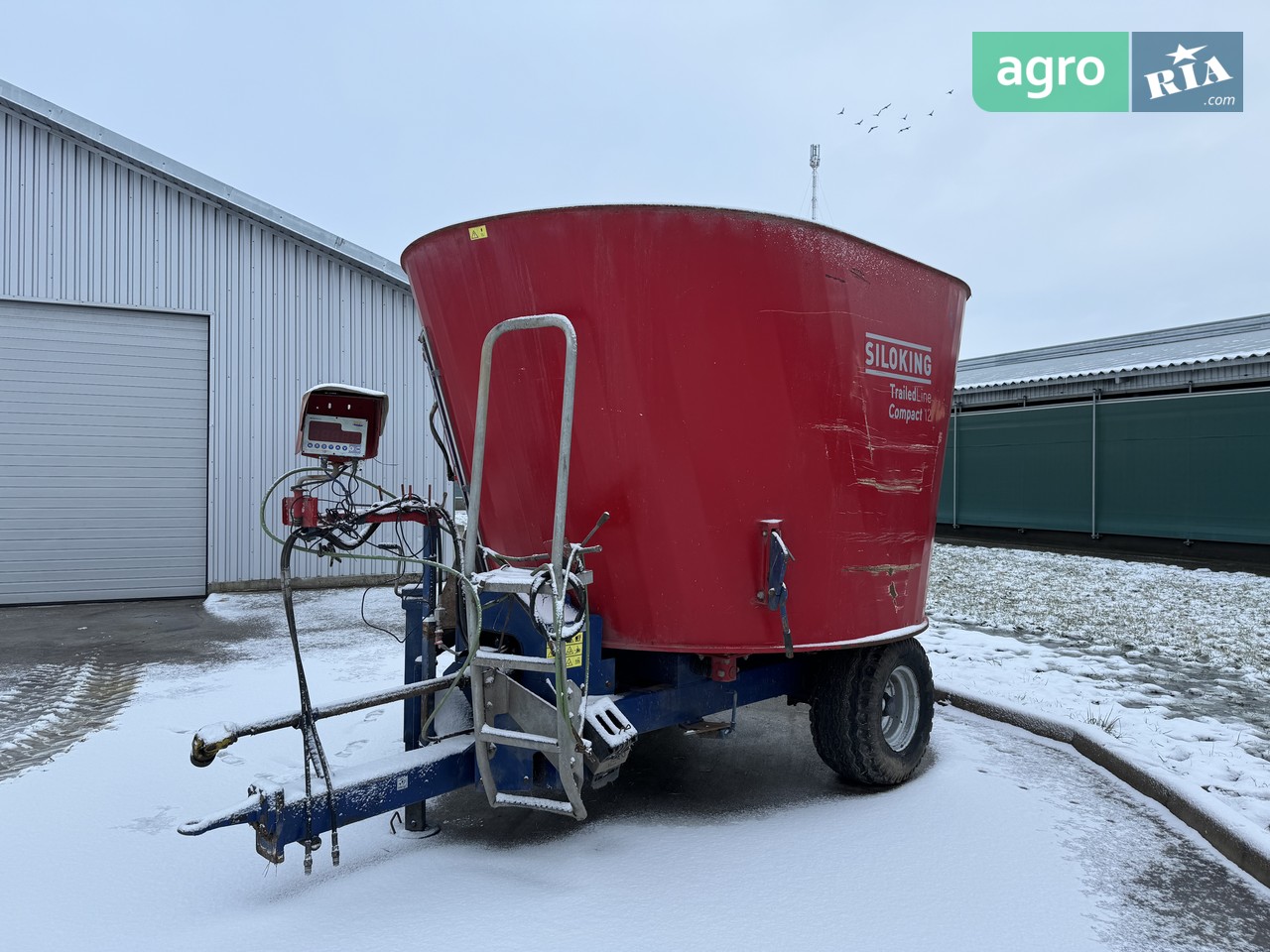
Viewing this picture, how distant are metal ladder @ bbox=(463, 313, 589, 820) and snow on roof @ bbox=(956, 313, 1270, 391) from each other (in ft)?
37.9

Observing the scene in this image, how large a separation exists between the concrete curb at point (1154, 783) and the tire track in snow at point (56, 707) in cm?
519

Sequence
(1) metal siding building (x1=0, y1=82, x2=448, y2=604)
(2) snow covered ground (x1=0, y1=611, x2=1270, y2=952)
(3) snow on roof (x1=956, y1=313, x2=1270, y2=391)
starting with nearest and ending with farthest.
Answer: (2) snow covered ground (x1=0, y1=611, x2=1270, y2=952), (1) metal siding building (x1=0, y1=82, x2=448, y2=604), (3) snow on roof (x1=956, y1=313, x2=1270, y2=391)

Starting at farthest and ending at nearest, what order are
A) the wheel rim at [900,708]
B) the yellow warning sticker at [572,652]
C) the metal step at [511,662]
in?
the wheel rim at [900,708] < the yellow warning sticker at [572,652] < the metal step at [511,662]

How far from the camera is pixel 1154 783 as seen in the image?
150 inches

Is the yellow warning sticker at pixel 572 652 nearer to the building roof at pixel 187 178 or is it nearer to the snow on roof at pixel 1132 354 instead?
the building roof at pixel 187 178

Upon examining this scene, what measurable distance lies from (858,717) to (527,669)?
1.67m

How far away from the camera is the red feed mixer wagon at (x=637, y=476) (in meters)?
3.06

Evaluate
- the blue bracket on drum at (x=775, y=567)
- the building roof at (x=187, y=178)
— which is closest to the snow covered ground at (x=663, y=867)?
the blue bracket on drum at (x=775, y=567)

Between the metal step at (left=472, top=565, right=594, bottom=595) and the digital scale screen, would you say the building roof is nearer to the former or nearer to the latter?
the digital scale screen

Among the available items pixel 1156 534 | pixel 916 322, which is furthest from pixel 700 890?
pixel 1156 534

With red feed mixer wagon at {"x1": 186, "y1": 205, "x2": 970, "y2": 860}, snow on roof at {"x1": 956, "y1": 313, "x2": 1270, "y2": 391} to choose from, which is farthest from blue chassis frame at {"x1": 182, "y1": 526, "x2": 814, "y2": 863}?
snow on roof at {"x1": 956, "y1": 313, "x2": 1270, "y2": 391}

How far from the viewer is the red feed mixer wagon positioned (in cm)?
306

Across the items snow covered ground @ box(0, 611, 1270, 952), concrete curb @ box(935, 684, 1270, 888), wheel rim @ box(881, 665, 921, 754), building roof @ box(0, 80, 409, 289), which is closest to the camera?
snow covered ground @ box(0, 611, 1270, 952)

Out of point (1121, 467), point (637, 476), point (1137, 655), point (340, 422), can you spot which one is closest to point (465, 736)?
point (637, 476)
